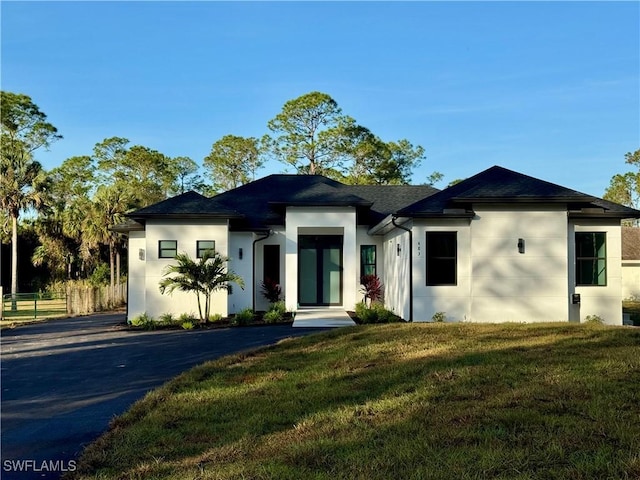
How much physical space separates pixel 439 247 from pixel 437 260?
346 millimetres

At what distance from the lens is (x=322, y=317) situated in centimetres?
1532

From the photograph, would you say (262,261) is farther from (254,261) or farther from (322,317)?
(322,317)

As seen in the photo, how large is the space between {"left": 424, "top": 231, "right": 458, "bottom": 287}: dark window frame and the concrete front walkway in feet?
7.69

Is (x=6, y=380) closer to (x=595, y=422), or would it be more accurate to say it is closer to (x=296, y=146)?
(x=595, y=422)

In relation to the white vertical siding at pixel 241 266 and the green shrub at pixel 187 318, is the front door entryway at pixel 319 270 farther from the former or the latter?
the green shrub at pixel 187 318

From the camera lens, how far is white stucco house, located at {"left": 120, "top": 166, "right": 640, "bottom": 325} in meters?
13.9

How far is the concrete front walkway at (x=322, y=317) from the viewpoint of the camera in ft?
46.0

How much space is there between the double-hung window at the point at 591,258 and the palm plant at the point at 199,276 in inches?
377

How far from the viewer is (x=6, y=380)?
8000mm

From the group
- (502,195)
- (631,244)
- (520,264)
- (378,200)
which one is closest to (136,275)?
(378,200)

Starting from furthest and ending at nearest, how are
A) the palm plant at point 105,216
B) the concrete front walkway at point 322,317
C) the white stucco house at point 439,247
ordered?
1. the palm plant at point 105,216
2. the concrete front walkway at point 322,317
3. the white stucco house at point 439,247

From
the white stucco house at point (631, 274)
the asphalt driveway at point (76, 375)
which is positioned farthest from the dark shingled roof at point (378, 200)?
the white stucco house at point (631, 274)

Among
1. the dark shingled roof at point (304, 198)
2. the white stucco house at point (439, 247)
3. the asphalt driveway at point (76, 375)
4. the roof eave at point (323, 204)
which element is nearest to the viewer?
the asphalt driveway at point (76, 375)

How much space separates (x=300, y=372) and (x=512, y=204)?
8.72 metres
